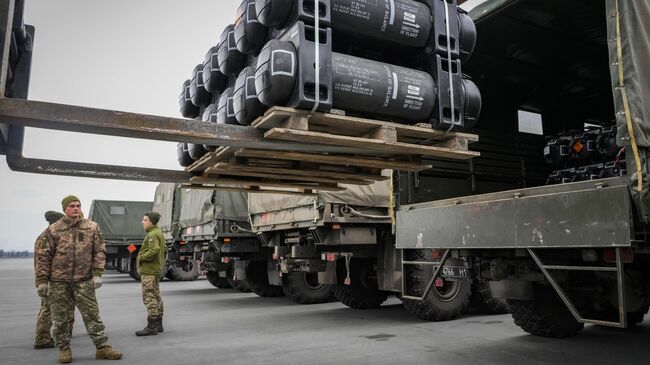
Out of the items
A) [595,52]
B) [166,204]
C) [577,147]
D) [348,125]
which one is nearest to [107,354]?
[348,125]

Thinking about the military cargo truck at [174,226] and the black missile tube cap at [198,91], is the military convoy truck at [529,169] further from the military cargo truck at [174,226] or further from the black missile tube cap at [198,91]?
the military cargo truck at [174,226]

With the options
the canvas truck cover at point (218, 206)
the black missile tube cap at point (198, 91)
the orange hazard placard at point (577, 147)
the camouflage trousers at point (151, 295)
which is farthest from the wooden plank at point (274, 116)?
the canvas truck cover at point (218, 206)

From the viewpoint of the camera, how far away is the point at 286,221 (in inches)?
332

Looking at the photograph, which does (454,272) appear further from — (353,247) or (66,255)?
(66,255)

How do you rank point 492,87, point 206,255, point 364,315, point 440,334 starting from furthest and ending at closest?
point 206,255, point 364,315, point 492,87, point 440,334

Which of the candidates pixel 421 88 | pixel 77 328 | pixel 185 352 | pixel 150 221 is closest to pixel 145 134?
pixel 421 88

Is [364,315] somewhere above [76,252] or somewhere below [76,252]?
below

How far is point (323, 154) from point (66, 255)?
3.18 m

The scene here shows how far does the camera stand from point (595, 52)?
22.1 ft

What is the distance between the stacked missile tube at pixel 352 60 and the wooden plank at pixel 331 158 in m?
0.32

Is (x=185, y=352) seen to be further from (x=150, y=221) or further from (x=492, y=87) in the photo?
(x=492, y=87)

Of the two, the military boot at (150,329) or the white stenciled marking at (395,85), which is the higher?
the white stenciled marking at (395,85)

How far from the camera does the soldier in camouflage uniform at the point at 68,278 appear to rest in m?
5.36

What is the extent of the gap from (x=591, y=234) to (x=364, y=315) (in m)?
5.07
